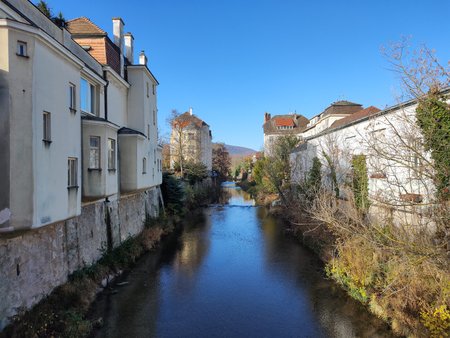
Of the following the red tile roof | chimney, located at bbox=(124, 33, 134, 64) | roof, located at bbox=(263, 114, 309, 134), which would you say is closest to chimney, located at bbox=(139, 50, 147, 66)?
chimney, located at bbox=(124, 33, 134, 64)

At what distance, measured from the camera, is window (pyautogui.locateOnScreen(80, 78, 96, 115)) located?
1292 cm

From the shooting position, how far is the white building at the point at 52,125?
7711 millimetres

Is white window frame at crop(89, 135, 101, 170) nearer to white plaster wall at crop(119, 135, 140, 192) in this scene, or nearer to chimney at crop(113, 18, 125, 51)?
white plaster wall at crop(119, 135, 140, 192)

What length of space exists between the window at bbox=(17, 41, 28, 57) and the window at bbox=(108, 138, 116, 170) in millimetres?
5530

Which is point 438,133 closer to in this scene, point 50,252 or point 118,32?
point 50,252

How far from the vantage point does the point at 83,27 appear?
16.2m

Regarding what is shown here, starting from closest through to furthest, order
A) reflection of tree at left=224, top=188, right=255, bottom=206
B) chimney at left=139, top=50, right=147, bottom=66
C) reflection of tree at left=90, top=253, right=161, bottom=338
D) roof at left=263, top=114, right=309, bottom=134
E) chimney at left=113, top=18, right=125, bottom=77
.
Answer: reflection of tree at left=90, top=253, right=161, bottom=338 → chimney at left=113, top=18, right=125, bottom=77 → chimney at left=139, top=50, right=147, bottom=66 → reflection of tree at left=224, top=188, right=255, bottom=206 → roof at left=263, top=114, right=309, bottom=134

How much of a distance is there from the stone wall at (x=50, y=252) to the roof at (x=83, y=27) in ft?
26.5

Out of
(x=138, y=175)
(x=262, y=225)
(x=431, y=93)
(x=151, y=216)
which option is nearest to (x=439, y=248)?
(x=431, y=93)

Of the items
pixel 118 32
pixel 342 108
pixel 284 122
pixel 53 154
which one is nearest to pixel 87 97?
pixel 53 154

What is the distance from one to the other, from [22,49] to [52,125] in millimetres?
2002

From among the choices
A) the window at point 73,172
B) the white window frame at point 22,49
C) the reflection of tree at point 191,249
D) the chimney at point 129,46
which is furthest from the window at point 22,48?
the chimney at point 129,46

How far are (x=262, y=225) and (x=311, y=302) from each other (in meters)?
15.1

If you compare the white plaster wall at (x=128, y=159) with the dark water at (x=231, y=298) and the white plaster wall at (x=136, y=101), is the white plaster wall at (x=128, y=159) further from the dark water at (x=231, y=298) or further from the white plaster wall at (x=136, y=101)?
the dark water at (x=231, y=298)
